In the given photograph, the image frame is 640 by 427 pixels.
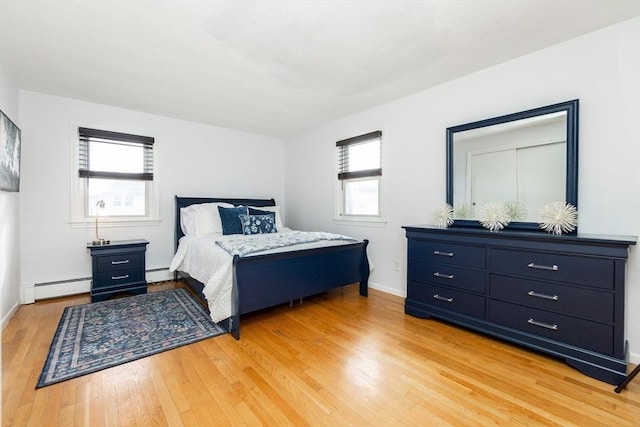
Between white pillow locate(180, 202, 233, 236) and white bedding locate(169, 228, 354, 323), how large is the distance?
0.43ft

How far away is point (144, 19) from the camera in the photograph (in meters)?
1.95

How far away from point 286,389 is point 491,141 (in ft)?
8.82

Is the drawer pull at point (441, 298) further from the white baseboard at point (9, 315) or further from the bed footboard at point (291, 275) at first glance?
the white baseboard at point (9, 315)

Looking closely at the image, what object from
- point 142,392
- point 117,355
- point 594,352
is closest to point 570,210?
point 594,352

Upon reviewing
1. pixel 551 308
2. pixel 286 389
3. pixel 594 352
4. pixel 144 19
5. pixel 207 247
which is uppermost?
pixel 144 19

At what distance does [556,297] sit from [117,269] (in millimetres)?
4253

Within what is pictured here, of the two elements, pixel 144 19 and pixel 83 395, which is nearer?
pixel 83 395

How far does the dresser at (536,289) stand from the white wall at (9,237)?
383 centimetres

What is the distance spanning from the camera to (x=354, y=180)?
13.4 ft

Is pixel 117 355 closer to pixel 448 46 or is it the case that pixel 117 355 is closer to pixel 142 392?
pixel 142 392

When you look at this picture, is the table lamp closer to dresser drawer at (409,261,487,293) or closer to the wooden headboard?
the wooden headboard

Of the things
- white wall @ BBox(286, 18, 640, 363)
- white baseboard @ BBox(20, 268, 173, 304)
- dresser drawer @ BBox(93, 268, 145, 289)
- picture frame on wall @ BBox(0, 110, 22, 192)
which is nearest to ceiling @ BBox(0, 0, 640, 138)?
white wall @ BBox(286, 18, 640, 363)

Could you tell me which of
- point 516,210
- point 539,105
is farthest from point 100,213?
point 539,105

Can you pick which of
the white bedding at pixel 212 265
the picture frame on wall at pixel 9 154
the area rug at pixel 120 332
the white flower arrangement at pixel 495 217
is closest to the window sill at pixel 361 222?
the white bedding at pixel 212 265
